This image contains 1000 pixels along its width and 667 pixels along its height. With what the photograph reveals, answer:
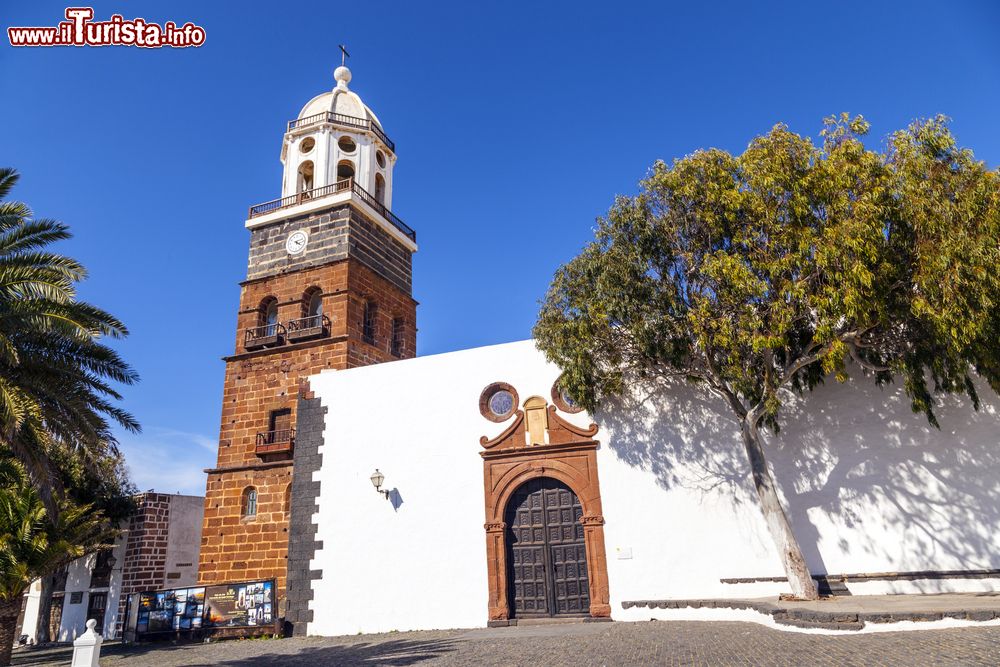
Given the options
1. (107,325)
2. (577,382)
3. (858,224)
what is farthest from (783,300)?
(107,325)

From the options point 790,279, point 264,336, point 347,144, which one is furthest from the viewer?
point 347,144

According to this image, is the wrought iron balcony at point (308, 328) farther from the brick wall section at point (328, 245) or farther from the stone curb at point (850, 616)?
the stone curb at point (850, 616)

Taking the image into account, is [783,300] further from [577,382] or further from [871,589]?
[871,589]

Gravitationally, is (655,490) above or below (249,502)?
below

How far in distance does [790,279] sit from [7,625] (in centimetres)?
1467

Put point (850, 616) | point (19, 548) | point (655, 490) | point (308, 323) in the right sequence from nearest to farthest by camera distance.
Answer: point (850, 616) < point (19, 548) < point (655, 490) < point (308, 323)

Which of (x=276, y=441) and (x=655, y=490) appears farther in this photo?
(x=276, y=441)

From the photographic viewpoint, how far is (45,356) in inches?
481

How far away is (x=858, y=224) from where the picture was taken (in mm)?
9680

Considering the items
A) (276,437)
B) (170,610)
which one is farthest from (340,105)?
(170,610)

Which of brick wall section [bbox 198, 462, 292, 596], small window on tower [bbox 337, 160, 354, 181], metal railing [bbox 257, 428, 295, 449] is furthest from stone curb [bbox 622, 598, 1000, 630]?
small window on tower [bbox 337, 160, 354, 181]

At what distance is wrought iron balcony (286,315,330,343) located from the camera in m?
17.5

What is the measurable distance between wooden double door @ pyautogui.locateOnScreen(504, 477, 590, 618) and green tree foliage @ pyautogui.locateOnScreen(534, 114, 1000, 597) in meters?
2.15

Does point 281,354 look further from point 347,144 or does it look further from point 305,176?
point 347,144
